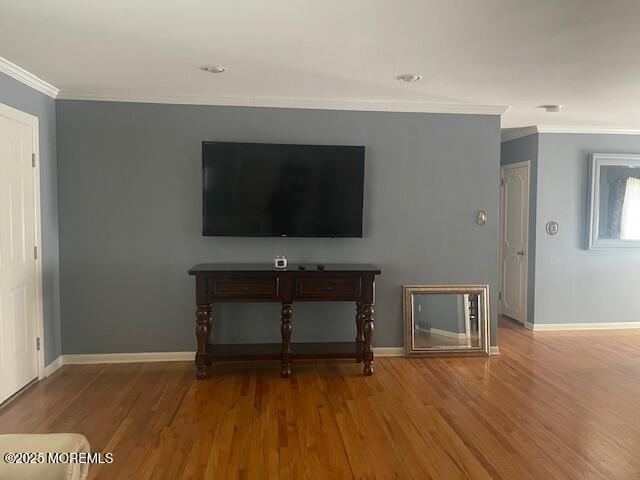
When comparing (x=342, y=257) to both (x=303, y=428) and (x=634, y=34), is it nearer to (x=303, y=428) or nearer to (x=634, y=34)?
(x=303, y=428)

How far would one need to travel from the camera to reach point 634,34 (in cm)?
277

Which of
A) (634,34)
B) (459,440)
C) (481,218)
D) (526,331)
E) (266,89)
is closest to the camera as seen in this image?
(634,34)

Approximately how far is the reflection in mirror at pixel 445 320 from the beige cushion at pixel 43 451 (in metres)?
3.56

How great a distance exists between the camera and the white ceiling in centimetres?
249

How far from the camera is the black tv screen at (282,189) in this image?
4.29 metres

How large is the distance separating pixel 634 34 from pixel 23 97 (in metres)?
4.10

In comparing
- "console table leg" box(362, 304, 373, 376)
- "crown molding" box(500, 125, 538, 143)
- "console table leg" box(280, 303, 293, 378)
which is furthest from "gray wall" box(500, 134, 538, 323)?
"console table leg" box(280, 303, 293, 378)

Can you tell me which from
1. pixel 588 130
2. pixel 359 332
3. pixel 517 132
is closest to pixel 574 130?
pixel 588 130

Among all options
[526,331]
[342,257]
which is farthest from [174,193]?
[526,331]

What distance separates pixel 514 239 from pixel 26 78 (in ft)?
17.9

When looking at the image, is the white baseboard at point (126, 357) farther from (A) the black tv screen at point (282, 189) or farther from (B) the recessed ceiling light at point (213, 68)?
(B) the recessed ceiling light at point (213, 68)

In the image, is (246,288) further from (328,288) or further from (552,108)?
(552,108)

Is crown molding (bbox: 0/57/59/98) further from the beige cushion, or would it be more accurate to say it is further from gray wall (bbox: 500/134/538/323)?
gray wall (bbox: 500/134/538/323)

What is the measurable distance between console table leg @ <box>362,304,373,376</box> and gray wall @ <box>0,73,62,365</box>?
104 inches
